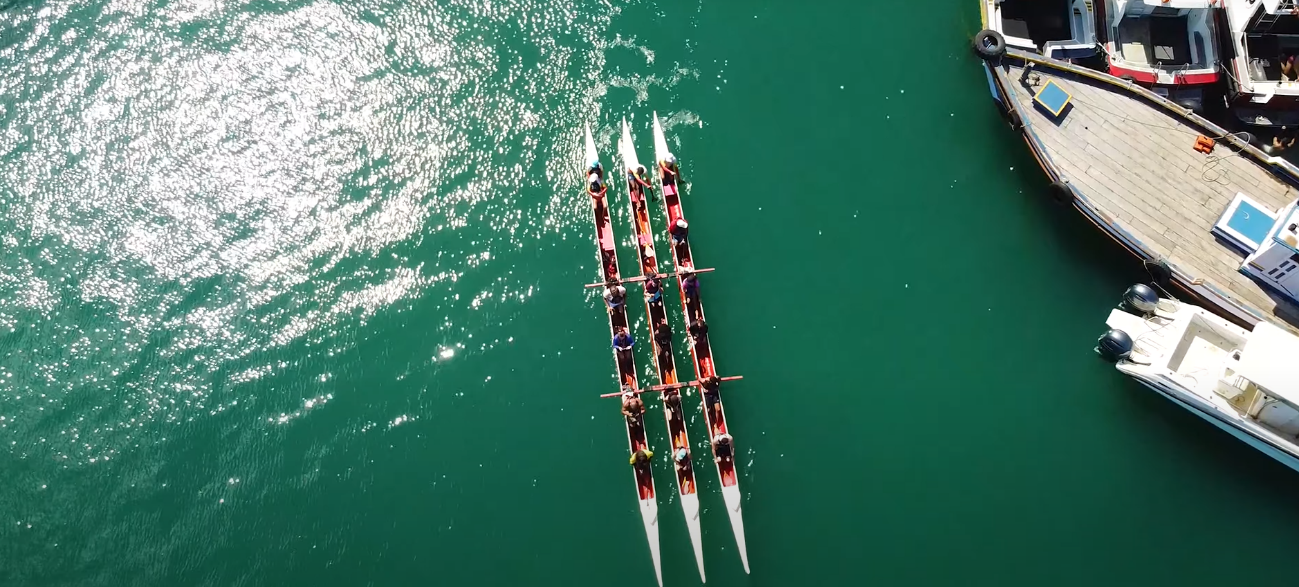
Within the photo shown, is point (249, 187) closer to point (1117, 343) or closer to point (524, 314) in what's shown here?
point (524, 314)

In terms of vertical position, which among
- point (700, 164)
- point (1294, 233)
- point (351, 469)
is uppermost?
point (700, 164)

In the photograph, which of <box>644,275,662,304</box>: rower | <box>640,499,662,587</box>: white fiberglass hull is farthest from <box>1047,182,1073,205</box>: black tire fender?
<box>640,499,662,587</box>: white fiberglass hull

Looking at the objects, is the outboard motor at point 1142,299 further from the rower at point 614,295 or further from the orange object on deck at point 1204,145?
the rower at point 614,295

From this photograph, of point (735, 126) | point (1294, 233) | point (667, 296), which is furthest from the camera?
point (735, 126)

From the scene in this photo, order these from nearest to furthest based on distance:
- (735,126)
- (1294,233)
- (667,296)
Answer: (1294,233)
(667,296)
(735,126)

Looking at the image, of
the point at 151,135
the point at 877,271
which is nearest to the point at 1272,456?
the point at 877,271

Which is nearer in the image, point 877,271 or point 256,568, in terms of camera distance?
point 256,568

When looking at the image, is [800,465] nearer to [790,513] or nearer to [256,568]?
[790,513]
